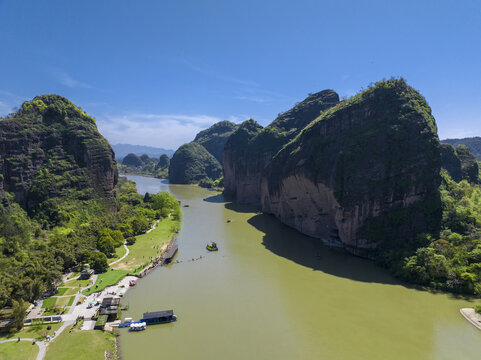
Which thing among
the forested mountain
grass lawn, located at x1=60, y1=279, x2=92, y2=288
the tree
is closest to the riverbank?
grass lawn, located at x1=60, y1=279, x2=92, y2=288

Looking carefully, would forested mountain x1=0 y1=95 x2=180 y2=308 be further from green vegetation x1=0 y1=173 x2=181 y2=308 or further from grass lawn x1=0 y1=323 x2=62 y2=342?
grass lawn x1=0 y1=323 x2=62 y2=342

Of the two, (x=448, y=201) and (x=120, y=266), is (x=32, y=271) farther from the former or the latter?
(x=448, y=201)

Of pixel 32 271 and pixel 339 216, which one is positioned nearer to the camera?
pixel 32 271

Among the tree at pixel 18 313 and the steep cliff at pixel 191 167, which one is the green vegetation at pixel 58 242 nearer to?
the tree at pixel 18 313

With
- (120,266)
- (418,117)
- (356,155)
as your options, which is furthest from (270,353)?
(418,117)

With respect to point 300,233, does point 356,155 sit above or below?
above

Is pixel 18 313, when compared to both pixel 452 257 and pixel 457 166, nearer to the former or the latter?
pixel 452 257

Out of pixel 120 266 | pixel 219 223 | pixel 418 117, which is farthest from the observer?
pixel 219 223
